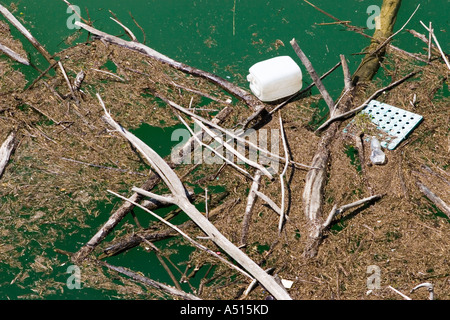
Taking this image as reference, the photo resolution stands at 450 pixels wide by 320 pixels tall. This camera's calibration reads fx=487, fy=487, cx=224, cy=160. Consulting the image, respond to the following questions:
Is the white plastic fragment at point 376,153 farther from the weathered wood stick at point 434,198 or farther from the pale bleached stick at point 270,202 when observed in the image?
the pale bleached stick at point 270,202

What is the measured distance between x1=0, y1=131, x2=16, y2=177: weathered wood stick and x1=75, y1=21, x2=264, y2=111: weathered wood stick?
1735mm

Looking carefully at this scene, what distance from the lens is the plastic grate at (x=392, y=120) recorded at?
18.0ft

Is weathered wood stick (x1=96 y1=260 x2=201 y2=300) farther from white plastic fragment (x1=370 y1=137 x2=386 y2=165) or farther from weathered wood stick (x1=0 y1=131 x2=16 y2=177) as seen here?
white plastic fragment (x1=370 y1=137 x2=386 y2=165)

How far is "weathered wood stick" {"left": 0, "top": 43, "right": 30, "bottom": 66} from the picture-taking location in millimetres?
6176

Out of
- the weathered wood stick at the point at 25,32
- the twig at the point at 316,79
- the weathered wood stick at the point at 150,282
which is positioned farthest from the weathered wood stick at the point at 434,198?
the weathered wood stick at the point at 25,32

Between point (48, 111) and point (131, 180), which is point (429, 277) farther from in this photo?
point (48, 111)

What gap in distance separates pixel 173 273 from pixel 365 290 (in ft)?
6.20

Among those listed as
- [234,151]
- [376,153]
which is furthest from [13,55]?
[376,153]

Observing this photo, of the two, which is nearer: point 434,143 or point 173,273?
point 173,273

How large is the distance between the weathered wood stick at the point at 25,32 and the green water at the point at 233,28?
114mm

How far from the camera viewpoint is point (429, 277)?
4656 mm

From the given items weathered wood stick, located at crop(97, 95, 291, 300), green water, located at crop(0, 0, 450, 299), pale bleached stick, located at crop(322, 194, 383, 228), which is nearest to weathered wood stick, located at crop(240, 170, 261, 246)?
weathered wood stick, located at crop(97, 95, 291, 300)

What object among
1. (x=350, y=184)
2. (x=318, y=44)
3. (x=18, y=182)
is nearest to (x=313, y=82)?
(x=318, y=44)

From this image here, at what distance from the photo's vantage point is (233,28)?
6.58 m
